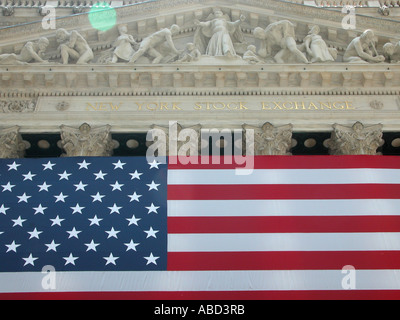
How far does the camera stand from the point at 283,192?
56.0ft

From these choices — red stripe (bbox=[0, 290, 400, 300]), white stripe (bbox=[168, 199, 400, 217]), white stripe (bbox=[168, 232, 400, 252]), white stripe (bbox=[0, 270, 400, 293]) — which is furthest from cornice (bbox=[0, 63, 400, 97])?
red stripe (bbox=[0, 290, 400, 300])

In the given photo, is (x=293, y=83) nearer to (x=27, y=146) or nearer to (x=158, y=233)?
(x=158, y=233)

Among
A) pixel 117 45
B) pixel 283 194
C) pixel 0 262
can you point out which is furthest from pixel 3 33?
pixel 283 194

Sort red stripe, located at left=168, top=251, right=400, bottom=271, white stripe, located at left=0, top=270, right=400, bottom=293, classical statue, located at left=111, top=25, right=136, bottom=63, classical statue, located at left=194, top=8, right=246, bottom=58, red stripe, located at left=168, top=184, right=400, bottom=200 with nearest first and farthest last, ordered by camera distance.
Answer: white stripe, located at left=0, top=270, right=400, bottom=293 < red stripe, located at left=168, top=251, right=400, bottom=271 < red stripe, located at left=168, top=184, right=400, bottom=200 < classical statue, located at left=111, top=25, right=136, bottom=63 < classical statue, located at left=194, top=8, right=246, bottom=58

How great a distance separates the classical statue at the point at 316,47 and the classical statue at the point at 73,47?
707cm

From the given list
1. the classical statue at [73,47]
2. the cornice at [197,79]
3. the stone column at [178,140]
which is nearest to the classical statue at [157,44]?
the cornice at [197,79]

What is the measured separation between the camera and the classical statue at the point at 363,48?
68.3 ft

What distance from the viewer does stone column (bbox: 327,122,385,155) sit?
1827cm

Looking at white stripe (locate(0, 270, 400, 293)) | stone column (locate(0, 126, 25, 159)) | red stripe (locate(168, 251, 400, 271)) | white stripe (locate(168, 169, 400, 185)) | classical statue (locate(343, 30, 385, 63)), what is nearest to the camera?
white stripe (locate(0, 270, 400, 293))

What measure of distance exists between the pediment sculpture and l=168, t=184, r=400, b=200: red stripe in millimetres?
4913

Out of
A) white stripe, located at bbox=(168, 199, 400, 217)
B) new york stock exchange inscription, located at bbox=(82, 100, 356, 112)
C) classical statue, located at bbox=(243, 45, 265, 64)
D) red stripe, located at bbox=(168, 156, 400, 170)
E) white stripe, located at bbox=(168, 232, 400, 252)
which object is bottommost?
white stripe, located at bbox=(168, 232, 400, 252)

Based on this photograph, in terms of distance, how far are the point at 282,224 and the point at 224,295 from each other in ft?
8.52

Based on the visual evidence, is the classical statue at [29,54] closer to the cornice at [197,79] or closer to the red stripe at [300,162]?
the cornice at [197,79]

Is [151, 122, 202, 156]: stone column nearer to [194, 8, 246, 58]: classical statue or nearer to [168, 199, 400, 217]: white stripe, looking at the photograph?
[168, 199, 400, 217]: white stripe
